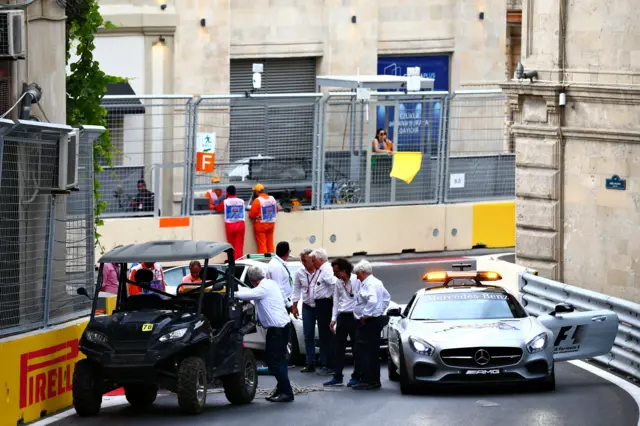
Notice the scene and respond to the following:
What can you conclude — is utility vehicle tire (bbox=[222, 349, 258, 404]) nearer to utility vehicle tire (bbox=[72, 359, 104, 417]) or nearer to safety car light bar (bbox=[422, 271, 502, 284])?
utility vehicle tire (bbox=[72, 359, 104, 417])

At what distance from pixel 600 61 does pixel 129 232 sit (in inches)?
360

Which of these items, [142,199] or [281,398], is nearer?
[281,398]

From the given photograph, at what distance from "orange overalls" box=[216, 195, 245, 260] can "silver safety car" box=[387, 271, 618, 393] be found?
9.87 metres

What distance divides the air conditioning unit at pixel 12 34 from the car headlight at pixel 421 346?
543 cm

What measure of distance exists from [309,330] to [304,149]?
1104 cm

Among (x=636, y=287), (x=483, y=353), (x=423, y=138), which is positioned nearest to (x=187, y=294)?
(x=483, y=353)

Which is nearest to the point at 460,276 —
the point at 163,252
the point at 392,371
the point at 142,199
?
the point at 392,371

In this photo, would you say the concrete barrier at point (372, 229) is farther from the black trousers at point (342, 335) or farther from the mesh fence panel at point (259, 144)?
the black trousers at point (342, 335)

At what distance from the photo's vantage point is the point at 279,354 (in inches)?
714

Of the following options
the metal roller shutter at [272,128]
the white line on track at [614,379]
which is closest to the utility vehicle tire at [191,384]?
the white line on track at [614,379]

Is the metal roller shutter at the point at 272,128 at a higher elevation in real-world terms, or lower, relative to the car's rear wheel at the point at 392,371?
higher

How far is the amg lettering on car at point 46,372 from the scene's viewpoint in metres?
16.7

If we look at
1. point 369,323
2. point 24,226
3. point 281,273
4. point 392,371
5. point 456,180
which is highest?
point 456,180

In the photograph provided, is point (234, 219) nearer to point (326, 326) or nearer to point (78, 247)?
point (326, 326)
